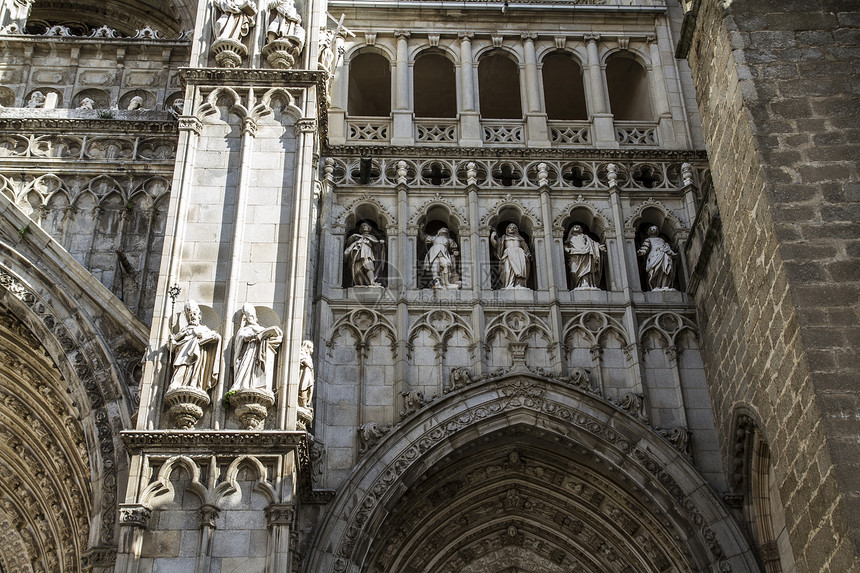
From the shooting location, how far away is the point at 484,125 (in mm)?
17359

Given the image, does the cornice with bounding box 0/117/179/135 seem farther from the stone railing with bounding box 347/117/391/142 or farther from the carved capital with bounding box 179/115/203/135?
the stone railing with bounding box 347/117/391/142

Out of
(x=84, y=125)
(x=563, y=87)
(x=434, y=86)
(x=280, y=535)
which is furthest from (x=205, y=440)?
(x=563, y=87)

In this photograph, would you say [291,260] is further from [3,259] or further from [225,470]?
[3,259]

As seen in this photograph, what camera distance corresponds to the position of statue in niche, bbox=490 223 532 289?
15.5 m

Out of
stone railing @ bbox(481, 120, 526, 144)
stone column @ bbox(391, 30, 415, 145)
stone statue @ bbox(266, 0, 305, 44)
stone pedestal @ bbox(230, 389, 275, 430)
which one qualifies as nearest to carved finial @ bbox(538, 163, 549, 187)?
stone railing @ bbox(481, 120, 526, 144)

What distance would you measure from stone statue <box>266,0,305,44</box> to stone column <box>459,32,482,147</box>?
3.09 m

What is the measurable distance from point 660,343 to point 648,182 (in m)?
3.09

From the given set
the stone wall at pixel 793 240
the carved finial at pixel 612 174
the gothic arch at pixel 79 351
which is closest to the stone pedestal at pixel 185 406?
the gothic arch at pixel 79 351

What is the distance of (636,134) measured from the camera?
17.5 m

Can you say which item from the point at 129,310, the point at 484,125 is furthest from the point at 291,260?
the point at 484,125

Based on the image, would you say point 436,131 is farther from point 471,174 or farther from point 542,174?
point 542,174

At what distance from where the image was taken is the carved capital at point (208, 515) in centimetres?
1129

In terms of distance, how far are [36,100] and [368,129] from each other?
530 cm

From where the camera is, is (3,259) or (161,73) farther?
(161,73)
